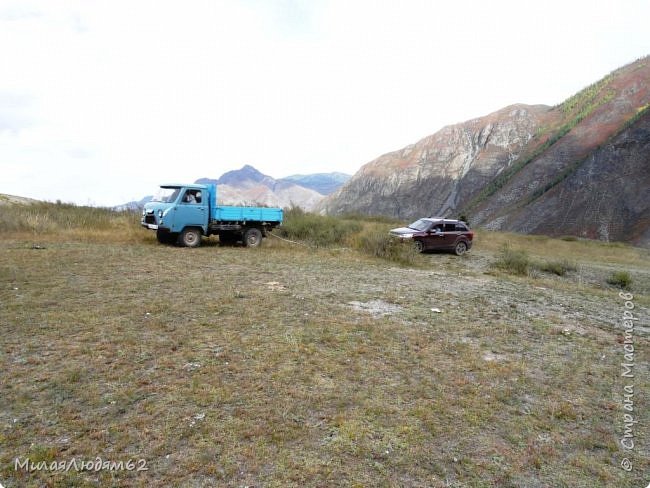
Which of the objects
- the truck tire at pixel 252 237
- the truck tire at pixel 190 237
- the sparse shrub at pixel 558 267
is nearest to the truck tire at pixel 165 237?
the truck tire at pixel 190 237

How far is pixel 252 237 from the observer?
1367 cm

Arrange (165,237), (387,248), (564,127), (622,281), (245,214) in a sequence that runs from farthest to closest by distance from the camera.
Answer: (564,127), (387,248), (245,214), (165,237), (622,281)

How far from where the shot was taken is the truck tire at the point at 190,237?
12242 mm

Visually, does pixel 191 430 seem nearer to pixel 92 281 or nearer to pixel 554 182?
pixel 92 281

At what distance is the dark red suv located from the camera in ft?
51.2

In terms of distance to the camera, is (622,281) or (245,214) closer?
(622,281)

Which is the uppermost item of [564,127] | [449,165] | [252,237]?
[564,127]

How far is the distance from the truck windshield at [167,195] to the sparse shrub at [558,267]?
13519 mm

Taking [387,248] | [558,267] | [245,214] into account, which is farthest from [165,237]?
[558,267]

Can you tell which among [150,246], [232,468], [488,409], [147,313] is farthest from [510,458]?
[150,246]

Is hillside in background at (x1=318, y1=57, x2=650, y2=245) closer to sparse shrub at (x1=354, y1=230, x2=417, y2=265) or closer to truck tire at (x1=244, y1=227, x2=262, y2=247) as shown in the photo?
sparse shrub at (x1=354, y1=230, x2=417, y2=265)

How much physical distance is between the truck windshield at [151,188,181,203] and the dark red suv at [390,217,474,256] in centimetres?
849

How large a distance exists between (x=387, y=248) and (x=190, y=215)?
6883 mm

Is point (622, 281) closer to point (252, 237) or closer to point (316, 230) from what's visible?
point (316, 230)
